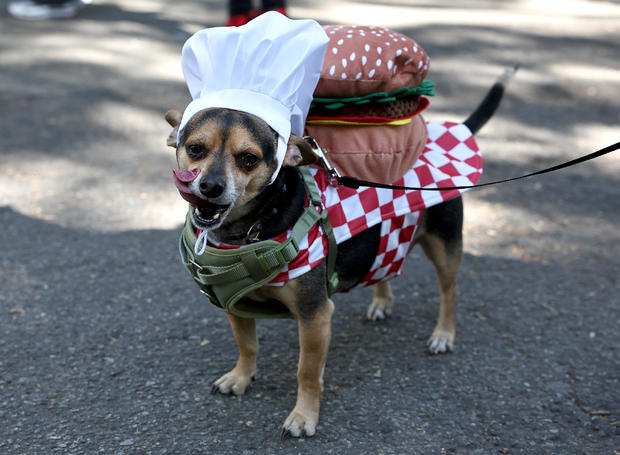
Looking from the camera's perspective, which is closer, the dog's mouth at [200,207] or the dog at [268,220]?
the dog's mouth at [200,207]

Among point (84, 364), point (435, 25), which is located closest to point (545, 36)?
point (435, 25)

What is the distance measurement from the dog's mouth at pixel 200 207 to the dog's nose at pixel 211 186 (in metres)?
0.05

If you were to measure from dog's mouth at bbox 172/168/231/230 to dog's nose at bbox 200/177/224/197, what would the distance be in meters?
0.05

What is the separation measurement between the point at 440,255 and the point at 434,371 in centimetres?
67

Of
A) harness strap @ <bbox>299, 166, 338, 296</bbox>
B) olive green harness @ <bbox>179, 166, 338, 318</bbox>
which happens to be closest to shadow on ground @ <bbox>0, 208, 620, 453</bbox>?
olive green harness @ <bbox>179, 166, 338, 318</bbox>

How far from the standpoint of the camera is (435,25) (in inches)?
479

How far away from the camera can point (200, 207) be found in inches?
109

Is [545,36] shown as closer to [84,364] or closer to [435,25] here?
[435,25]

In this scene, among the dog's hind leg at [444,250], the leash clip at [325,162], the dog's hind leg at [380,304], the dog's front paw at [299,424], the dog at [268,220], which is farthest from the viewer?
the dog's hind leg at [380,304]

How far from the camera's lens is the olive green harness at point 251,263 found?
2.94 meters

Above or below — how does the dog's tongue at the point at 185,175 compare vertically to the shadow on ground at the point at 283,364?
above

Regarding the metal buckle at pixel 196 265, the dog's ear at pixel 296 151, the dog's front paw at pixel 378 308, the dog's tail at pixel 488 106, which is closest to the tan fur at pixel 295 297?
the dog's ear at pixel 296 151

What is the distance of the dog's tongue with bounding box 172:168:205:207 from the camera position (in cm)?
261

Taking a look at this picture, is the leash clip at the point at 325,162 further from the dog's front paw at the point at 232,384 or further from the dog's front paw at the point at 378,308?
the dog's front paw at the point at 378,308
